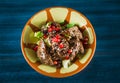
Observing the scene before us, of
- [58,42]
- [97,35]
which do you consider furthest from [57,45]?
[97,35]

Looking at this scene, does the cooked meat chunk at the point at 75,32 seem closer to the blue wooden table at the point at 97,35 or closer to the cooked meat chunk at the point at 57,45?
the cooked meat chunk at the point at 57,45

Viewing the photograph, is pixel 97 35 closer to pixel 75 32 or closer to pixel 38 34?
pixel 75 32

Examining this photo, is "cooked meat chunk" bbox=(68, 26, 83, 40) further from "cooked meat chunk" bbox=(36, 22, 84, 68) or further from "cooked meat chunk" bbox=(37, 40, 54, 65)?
"cooked meat chunk" bbox=(37, 40, 54, 65)

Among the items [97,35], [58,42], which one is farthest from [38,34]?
[97,35]

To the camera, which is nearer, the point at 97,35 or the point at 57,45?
the point at 57,45

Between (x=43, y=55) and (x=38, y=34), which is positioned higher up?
(x=38, y=34)

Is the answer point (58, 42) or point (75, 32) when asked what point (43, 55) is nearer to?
point (58, 42)

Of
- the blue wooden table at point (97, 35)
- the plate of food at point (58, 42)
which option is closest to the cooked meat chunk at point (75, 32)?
the plate of food at point (58, 42)
